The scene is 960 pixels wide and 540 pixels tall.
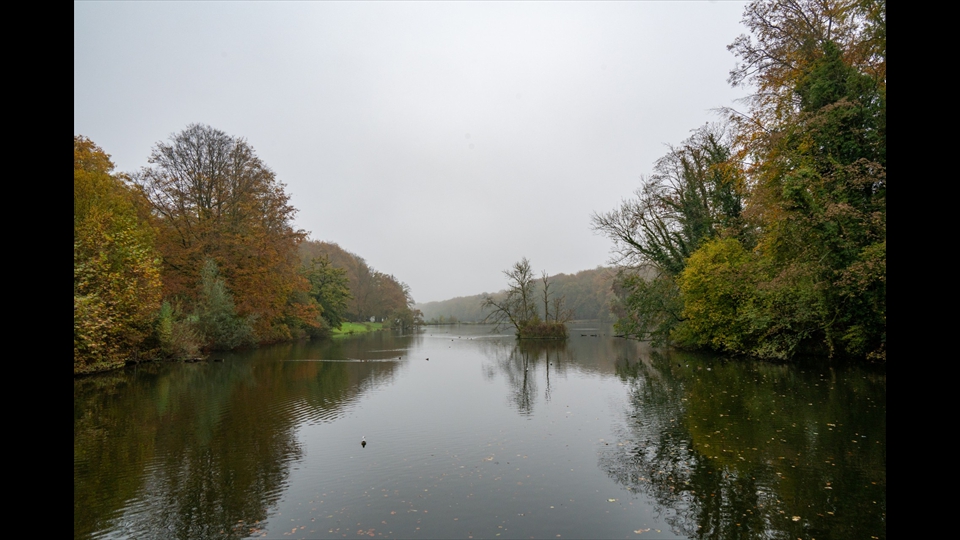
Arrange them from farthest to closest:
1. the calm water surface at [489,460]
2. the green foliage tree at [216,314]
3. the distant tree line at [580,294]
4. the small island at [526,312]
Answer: the distant tree line at [580,294], the small island at [526,312], the green foliage tree at [216,314], the calm water surface at [489,460]

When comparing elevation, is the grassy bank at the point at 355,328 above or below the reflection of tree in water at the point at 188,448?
above

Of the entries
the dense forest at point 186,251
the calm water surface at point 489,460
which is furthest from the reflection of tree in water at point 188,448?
the dense forest at point 186,251

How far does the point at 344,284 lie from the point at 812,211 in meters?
46.2

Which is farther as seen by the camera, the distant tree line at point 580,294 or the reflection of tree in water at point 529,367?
the distant tree line at point 580,294

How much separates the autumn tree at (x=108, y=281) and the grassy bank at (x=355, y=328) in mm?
29381

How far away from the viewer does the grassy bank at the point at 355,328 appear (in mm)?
54256

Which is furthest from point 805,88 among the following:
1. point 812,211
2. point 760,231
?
point 760,231

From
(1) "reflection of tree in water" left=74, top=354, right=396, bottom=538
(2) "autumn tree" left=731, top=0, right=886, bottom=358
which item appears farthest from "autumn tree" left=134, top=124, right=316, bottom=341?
(2) "autumn tree" left=731, top=0, right=886, bottom=358

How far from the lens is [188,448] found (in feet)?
29.5

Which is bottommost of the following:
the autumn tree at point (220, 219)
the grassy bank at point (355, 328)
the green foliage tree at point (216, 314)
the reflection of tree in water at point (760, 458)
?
the reflection of tree in water at point (760, 458)

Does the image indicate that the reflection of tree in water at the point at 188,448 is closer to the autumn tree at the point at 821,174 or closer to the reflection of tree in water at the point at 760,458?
the reflection of tree in water at the point at 760,458
